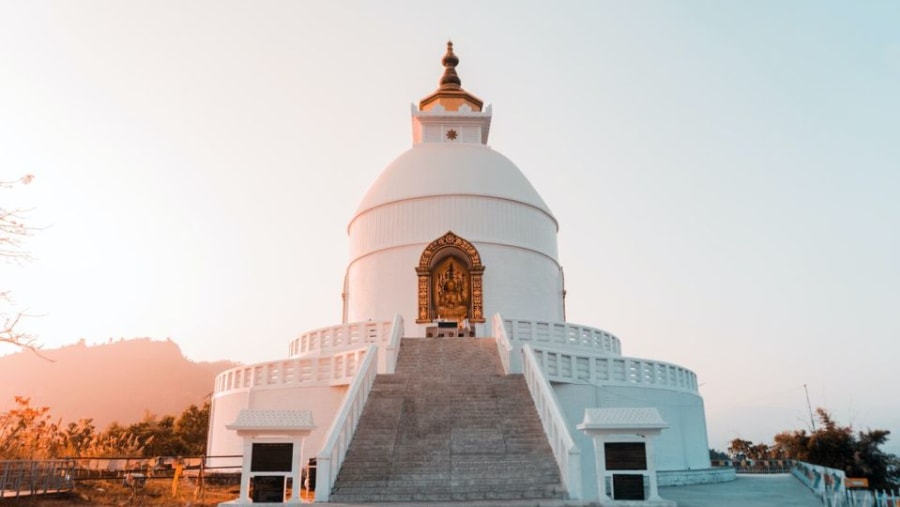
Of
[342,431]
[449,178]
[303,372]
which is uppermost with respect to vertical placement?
[449,178]

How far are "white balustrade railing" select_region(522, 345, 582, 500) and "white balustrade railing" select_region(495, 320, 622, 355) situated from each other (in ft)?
11.6

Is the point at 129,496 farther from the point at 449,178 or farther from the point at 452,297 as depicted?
the point at 449,178

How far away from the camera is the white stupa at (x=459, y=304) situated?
53.1 ft

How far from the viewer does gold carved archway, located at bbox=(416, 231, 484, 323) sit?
2230cm

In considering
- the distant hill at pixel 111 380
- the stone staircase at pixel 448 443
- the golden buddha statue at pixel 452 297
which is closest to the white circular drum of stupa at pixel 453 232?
the golden buddha statue at pixel 452 297

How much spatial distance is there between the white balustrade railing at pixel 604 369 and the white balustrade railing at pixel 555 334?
61.2 inches

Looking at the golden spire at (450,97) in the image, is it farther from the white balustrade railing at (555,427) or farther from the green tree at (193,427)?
the green tree at (193,427)

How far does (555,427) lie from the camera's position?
11125mm

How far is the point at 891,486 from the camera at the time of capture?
1825cm

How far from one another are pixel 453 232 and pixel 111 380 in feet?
307

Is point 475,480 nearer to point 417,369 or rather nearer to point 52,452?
point 417,369

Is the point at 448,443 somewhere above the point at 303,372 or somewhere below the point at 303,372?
below

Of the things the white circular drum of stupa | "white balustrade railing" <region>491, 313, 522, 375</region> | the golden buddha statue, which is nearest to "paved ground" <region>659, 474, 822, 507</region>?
"white balustrade railing" <region>491, 313, 522, 375</region>

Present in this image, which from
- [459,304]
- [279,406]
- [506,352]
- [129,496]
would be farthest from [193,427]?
[506,352]
